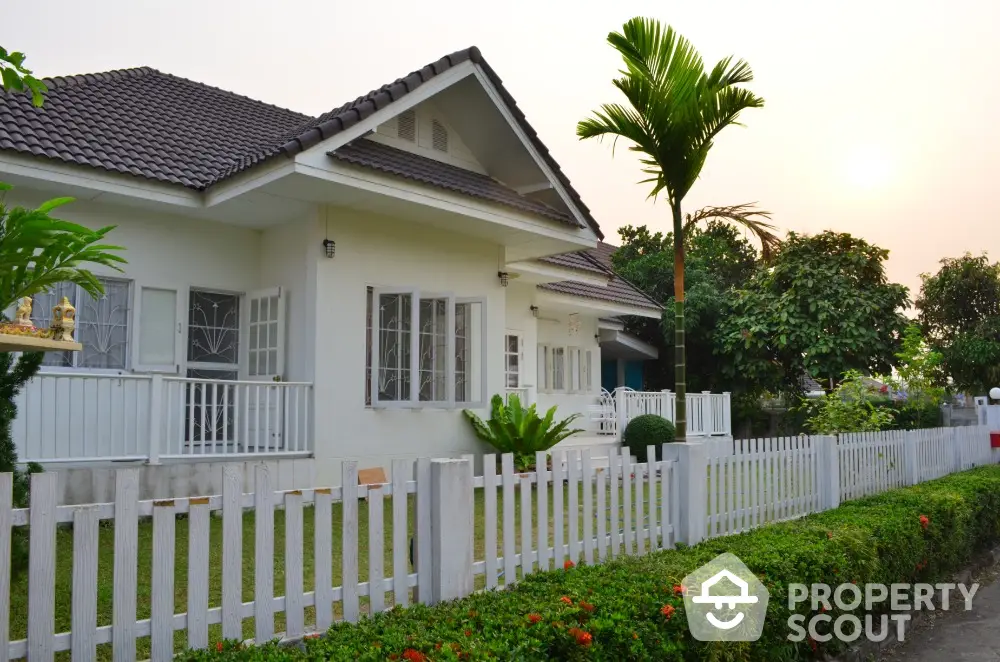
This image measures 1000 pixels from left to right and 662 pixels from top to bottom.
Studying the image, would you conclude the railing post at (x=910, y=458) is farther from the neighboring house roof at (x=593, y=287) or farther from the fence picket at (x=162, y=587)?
the fence picket at (x=162, y=587)

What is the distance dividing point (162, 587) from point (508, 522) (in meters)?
2.04

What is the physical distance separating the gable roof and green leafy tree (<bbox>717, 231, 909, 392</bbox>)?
10.8m

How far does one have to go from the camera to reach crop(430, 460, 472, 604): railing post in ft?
13.4

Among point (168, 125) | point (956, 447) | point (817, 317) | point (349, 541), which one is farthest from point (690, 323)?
point (349, 541)

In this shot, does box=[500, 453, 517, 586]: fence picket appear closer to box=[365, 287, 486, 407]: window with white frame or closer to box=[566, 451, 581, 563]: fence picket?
box=[566, 451, 581, 563]: fence picket

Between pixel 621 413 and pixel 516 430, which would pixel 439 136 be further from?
pixel 621 413

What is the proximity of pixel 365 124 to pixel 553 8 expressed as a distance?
3.83 meters

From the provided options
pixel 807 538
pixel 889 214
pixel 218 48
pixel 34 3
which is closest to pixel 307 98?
pixel 218 48

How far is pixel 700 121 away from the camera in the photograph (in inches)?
348

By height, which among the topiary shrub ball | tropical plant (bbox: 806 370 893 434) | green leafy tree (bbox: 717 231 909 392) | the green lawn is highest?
green leafy tree (bbox: 717 231 909 392)

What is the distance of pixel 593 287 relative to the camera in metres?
17.6

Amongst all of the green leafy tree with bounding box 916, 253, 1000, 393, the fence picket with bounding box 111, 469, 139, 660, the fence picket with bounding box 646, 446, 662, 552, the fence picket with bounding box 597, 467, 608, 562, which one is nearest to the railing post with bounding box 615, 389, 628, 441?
the fence picket with bounding box 646, 446, 662, 552

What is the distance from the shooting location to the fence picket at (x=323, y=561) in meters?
3.64

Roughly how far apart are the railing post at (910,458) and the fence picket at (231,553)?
9505 mm
